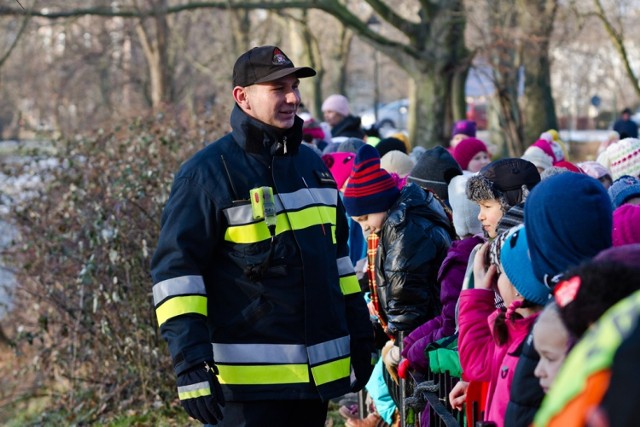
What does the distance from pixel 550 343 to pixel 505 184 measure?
90.7 inches

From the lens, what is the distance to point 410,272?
17.3 feet

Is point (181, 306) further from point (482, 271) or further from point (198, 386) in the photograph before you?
point (482, 271)

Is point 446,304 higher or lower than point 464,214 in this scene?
lower

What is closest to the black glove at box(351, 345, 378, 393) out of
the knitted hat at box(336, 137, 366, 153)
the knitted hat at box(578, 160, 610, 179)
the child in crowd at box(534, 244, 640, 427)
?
the child in crowd at box(534, 244, 640, 427)

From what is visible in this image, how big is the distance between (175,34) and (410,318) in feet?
78.5

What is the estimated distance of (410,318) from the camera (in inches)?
208

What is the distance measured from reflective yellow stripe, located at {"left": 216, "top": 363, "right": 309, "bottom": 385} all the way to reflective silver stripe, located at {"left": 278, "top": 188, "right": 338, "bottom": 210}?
647 millimetres

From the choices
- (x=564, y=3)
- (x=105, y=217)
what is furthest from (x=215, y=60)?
(x=105, y=217)

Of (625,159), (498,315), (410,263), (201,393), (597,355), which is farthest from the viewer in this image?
(625,159)

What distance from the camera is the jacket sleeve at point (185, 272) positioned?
13.2 feet

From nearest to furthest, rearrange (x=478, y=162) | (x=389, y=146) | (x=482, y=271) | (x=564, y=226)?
(x=564, y=226) < (x=482, y=271) < (x=478, y=162) < (x=389, y=146)

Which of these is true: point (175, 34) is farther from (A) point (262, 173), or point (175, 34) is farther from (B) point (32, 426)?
(A) point (262, 173)

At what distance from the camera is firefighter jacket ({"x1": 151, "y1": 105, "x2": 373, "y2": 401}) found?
164 inches

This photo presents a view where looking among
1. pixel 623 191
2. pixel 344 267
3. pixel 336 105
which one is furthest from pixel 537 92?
pixel 344 267
